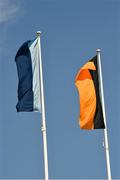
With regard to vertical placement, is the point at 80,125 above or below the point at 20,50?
below

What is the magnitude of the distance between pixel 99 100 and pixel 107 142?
2.32 m

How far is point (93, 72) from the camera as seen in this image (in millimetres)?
33781

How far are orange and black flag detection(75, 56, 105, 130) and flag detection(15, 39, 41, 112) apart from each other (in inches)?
94.7

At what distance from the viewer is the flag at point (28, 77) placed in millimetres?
31484

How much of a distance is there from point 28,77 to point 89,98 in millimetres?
3472

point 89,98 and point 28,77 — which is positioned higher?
point 28,77

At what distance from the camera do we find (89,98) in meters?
32.7

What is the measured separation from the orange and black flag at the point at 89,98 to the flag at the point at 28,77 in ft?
7.89

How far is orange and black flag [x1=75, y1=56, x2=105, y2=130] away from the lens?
1266 inches

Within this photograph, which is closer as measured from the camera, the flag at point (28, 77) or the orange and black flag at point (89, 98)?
the flag at point (28, 77)

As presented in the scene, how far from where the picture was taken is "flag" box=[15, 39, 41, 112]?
31.5m

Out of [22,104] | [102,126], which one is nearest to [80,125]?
[102,126]

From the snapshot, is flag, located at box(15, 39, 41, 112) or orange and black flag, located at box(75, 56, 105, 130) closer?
flag, located at box(15, 39, 41, 112)

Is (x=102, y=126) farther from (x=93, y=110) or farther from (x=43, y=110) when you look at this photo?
(x=43, y=110)
